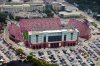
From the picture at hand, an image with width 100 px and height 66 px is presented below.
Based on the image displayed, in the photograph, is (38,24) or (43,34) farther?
(38,24)

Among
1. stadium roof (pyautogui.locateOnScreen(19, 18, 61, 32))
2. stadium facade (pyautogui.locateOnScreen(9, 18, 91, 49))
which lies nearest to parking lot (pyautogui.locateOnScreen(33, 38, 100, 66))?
stadium facade (pyautogui.locateOnScreen(9, 18, 91, 49))

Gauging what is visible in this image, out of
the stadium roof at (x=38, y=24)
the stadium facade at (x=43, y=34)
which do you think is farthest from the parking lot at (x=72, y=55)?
the stadium roof at (x=38, y=24)

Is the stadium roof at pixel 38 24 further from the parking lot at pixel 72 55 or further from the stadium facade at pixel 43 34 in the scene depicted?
the parking lot at pixel 72 55

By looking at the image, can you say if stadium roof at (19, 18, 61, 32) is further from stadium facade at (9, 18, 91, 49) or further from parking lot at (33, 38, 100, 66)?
parking lot at (33, 38, 100, 66)

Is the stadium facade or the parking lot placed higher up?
the stadium facade

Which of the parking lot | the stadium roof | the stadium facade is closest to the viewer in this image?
the parking lot

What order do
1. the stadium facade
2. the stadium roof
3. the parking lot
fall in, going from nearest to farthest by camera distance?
1. the parking lot
2. the stadium facade
3. the stadium roof

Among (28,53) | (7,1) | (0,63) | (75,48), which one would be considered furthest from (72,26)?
(7,1)

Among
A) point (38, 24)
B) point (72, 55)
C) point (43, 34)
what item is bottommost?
point (72, 55)

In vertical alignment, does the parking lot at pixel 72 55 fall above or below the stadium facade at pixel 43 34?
below

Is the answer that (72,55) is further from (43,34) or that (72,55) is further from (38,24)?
(38,24)

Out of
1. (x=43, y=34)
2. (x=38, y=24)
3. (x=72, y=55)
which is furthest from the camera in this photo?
(x=38, y=24)

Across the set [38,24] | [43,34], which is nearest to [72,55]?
[43,34]
